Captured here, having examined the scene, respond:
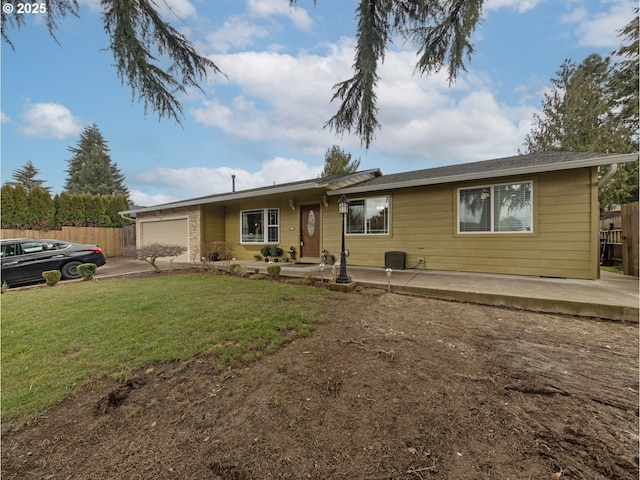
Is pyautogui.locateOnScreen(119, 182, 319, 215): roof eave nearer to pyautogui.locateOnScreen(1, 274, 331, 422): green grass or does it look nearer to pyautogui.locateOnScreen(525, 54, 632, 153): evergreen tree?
pyautogui.locateOnScreen(1, 274, 331, 422): green grass

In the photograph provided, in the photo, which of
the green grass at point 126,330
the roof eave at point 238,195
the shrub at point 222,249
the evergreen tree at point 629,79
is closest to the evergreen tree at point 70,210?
the roof eave at point 238,195

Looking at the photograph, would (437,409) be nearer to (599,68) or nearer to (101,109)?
(101,109)

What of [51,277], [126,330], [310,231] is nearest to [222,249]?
[310,231]

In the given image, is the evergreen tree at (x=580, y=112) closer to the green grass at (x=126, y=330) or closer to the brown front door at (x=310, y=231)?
the brown front door at (x=310, y=231)

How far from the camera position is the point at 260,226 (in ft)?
34.8

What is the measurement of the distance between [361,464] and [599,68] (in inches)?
870

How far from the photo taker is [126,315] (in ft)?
13.3

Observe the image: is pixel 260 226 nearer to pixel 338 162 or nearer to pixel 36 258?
pixel 36 258

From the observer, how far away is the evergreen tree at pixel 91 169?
33.0m

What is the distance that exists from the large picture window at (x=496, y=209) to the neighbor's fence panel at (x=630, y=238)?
7.84ft

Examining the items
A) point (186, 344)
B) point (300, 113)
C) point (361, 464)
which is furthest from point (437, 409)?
point (300, 113)

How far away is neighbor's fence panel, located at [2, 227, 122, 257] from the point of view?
11837 mm

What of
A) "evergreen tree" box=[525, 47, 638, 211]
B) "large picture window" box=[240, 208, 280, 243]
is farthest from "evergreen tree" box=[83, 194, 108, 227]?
"evergreen tree" box=[525, 47, 638, 211]

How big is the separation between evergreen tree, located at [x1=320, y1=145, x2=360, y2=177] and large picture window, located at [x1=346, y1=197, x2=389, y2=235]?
12.2 meters
